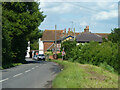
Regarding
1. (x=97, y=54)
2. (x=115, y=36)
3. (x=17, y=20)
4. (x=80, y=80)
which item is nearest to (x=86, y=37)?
(x=115, y=36)

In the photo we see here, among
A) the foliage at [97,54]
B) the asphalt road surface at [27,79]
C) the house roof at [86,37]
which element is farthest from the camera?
the house roof at [86,37]

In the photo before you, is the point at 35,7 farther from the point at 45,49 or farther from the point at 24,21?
the point at 45,49

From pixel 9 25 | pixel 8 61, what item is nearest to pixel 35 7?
pixel 9 25

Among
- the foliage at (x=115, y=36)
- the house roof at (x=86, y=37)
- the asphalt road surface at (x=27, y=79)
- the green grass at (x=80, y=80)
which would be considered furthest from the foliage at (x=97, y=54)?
the house roof at (x=86, y=37)

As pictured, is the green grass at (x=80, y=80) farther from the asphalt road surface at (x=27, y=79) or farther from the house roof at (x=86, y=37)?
the house roof at (x=86, y=37)

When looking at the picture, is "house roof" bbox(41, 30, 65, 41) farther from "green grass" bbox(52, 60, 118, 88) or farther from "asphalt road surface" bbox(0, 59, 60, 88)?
"green grass" bbox(52, 60, 118, 88)

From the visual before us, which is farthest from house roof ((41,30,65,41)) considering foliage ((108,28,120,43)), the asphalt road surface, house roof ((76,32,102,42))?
the asphalt road surface

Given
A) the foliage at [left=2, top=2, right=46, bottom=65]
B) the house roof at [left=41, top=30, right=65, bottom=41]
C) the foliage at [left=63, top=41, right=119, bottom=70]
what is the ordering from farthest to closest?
1. the house roof at [left=41, top=30, right=65, bottom=41]
2. the foliage at [left=2, top=2, right=46, bottom=65]
3. the foliage at [left=63, top=41, right=119, bottom=70]

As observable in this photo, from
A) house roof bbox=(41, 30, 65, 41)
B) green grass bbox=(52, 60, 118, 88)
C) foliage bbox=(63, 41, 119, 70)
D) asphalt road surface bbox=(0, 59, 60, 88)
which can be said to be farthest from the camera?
house roof bbox=(41, 30, 65, 41)

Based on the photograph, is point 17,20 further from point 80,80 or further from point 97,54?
point 80,80

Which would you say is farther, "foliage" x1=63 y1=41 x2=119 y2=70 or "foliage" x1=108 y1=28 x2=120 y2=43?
"foliage" x1=108 y1=28 x2=120 y2=43

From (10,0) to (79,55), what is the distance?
1296cm

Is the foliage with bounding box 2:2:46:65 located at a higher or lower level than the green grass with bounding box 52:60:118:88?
higher

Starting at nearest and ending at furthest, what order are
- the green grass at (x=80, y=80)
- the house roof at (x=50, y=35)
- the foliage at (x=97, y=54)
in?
the green grass at (x=80, y=80) < the foliage at (x=97, y=54) < the house roof at (x=50, y=35)
